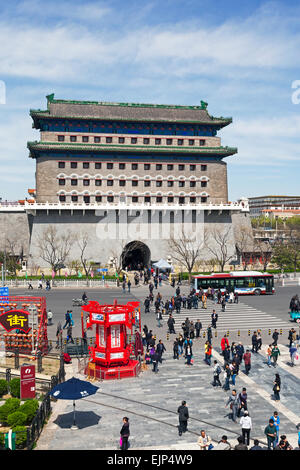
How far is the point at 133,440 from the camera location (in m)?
14.7

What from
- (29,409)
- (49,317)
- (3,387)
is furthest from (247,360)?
(49,317)

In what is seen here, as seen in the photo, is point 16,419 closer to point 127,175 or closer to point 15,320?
point 15,320

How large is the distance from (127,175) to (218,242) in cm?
1685

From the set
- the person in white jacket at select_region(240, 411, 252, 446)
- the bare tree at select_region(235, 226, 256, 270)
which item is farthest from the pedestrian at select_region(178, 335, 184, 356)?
the bare tree at select_region(235, 226, 256, 270)

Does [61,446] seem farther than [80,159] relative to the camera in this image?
No

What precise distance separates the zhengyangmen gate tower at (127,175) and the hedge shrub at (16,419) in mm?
47899

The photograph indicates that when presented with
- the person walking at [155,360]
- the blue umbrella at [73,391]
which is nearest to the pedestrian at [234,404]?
the blue umbrella at [73,391]

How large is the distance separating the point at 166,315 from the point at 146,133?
3885 cm

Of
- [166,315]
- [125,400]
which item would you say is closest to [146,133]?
[166,315]

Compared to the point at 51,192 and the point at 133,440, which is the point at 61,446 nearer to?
the point at 133,440

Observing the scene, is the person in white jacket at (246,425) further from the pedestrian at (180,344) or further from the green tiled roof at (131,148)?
the green tiled roof at (131,148)

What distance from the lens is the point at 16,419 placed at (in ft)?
50.7
